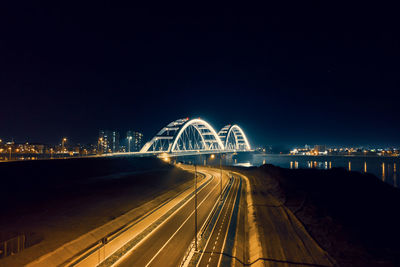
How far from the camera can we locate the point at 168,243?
18.3 metres

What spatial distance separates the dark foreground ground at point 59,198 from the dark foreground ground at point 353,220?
70.2 ft

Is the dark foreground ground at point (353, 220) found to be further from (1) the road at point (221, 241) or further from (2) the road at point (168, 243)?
(2) the road at point (168, 243)

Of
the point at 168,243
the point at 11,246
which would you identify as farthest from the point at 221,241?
the point at 11,246

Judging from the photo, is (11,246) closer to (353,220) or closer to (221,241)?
(221,241)

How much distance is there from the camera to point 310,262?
50.3 ft

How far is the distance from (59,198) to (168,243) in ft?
68.4

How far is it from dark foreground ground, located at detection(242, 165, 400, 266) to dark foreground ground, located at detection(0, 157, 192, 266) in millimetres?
21399

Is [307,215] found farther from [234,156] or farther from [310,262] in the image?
[234,156]

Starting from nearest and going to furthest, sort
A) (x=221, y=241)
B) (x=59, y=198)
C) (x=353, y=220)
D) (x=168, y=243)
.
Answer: (x=168, y=243) < (x=221, y=241) < (x=353, y=220) < (x=59, y=198)

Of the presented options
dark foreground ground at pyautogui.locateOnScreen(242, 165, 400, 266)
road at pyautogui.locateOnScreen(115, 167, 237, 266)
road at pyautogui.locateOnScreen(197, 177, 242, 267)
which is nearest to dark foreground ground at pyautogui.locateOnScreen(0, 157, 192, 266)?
road at pyautogui.locateOnScreen(115, 167, 237, 266)

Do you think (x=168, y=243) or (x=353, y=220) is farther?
(x=353, y=220)

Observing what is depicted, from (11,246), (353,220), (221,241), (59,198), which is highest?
(11,246)

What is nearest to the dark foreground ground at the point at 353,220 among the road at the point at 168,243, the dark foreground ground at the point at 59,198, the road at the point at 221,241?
the road at the point at 221,241

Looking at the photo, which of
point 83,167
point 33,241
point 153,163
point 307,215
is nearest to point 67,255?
point 33,241
